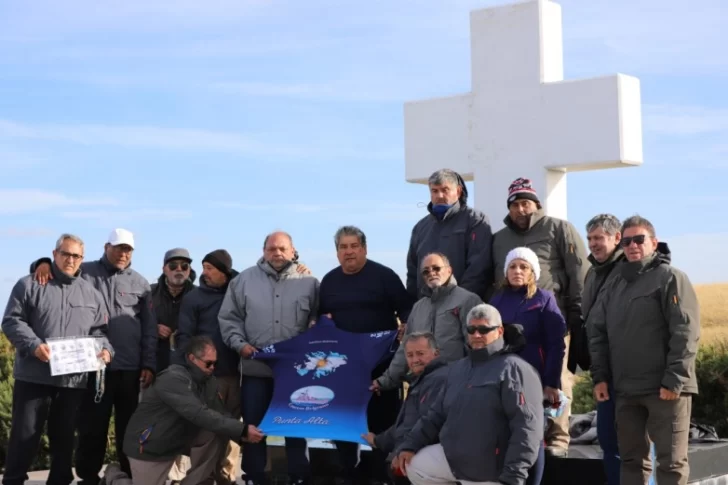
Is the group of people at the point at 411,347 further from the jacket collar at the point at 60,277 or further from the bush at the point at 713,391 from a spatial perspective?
the bush at the point at 713,391

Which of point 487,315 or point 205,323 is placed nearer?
point 487,315

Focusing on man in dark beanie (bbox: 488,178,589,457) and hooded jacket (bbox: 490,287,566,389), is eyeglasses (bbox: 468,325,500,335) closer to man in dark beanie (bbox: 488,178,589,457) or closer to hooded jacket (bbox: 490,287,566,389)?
hooded jacket (bbox: 490,287,566,389)

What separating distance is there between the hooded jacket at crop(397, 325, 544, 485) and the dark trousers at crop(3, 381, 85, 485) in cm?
317

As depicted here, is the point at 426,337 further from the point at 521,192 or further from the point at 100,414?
the point at 100,414

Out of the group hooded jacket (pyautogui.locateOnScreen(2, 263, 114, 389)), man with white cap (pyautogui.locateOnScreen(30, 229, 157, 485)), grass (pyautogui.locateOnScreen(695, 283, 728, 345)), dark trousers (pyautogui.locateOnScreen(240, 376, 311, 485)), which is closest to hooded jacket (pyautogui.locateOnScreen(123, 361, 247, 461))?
dark trousers (pyautogui.locateOnScreen(240, 376, 311, 485))

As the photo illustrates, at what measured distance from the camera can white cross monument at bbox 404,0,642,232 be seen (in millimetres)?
8844

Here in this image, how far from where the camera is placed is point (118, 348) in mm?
8484

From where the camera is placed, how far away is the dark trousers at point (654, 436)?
6.50 metres

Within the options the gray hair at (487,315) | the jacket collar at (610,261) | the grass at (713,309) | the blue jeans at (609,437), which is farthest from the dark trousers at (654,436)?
the grass at (713,309)

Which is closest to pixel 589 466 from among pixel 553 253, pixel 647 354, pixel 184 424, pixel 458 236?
pixel 647 354

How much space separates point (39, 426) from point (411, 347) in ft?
9.98

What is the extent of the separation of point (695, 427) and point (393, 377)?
228 cm

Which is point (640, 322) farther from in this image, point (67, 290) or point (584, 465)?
point (67, 290)

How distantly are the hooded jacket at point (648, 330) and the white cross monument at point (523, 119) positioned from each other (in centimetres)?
227
